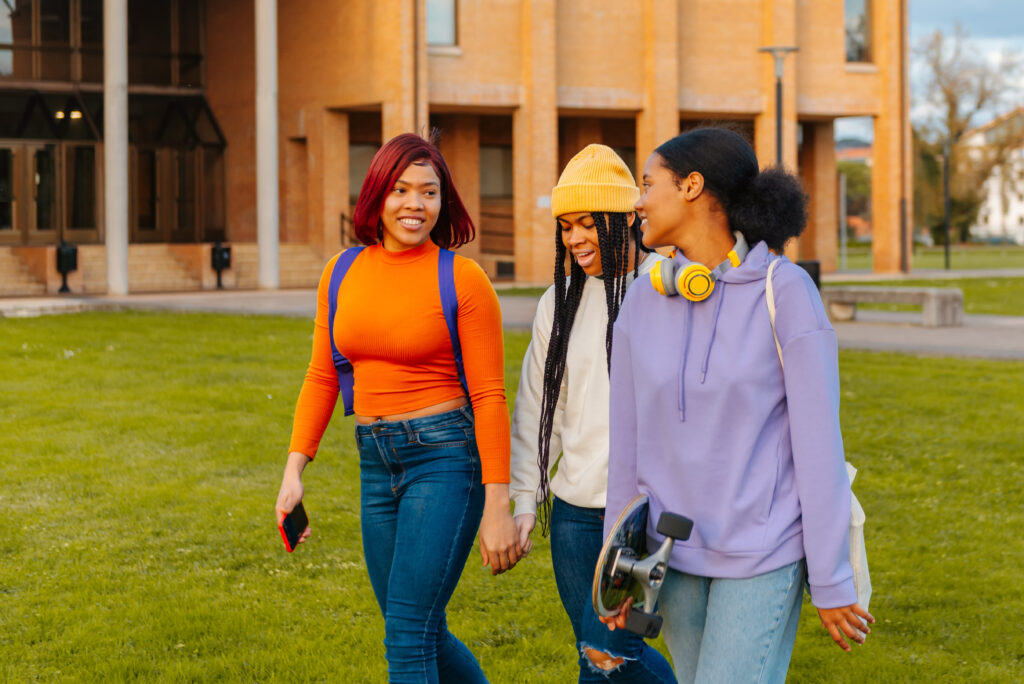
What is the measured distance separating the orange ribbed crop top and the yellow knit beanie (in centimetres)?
33

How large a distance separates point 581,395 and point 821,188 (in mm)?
40129

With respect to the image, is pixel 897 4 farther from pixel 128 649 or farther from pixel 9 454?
pixel 128 649

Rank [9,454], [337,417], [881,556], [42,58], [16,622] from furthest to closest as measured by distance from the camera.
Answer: [42,58], [337,417], [9,454], [881,556], [16,622]

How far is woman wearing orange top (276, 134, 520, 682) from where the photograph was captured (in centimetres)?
367

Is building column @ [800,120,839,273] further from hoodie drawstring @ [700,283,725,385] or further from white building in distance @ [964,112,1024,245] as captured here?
hoodie drawstring @ [700,283,725,385]

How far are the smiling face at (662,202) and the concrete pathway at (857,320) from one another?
1366cm

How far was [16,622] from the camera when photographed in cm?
600

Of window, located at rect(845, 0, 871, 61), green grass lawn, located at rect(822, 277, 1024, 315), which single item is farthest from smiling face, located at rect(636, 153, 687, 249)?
window, located at rect(845, 0, 871, 61)

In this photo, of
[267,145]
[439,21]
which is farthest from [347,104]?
[267,145]

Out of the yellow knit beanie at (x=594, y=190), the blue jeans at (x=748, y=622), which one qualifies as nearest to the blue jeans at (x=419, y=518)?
the yellow knit beanie at (x=594, y=190)

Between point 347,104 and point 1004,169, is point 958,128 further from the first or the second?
point 347,104

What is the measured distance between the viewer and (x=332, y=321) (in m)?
3.88

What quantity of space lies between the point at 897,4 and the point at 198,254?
21685mm

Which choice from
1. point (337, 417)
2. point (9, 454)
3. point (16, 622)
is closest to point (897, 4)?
point (337, 417)
